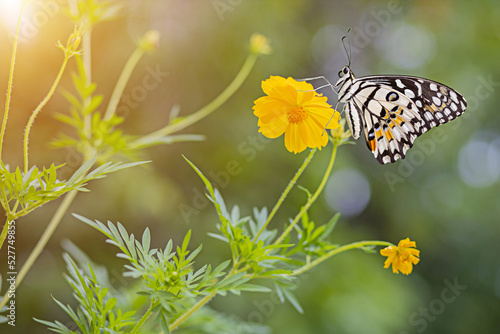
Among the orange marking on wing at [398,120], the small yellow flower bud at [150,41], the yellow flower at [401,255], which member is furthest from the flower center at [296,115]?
the small yellow flower bud at [150,41]

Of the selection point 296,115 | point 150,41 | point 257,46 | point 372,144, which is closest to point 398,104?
point 372,144

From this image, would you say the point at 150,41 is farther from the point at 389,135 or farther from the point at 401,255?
the point at 401,255

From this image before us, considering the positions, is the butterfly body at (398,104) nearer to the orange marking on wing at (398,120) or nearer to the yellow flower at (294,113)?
the orange marking on wing at (398,120)

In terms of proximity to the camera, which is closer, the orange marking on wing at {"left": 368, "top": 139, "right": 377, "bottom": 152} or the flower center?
the flower center

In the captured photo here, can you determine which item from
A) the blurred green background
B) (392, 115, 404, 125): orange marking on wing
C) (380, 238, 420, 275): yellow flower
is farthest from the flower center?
the blurred green background

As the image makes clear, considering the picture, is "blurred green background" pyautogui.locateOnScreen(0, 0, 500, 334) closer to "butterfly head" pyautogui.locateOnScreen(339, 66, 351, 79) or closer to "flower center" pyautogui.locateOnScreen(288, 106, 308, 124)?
"butterfly head" pyautogui.locateOnScreen(339, 66, 351, 79)

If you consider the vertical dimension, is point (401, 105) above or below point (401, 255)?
above
